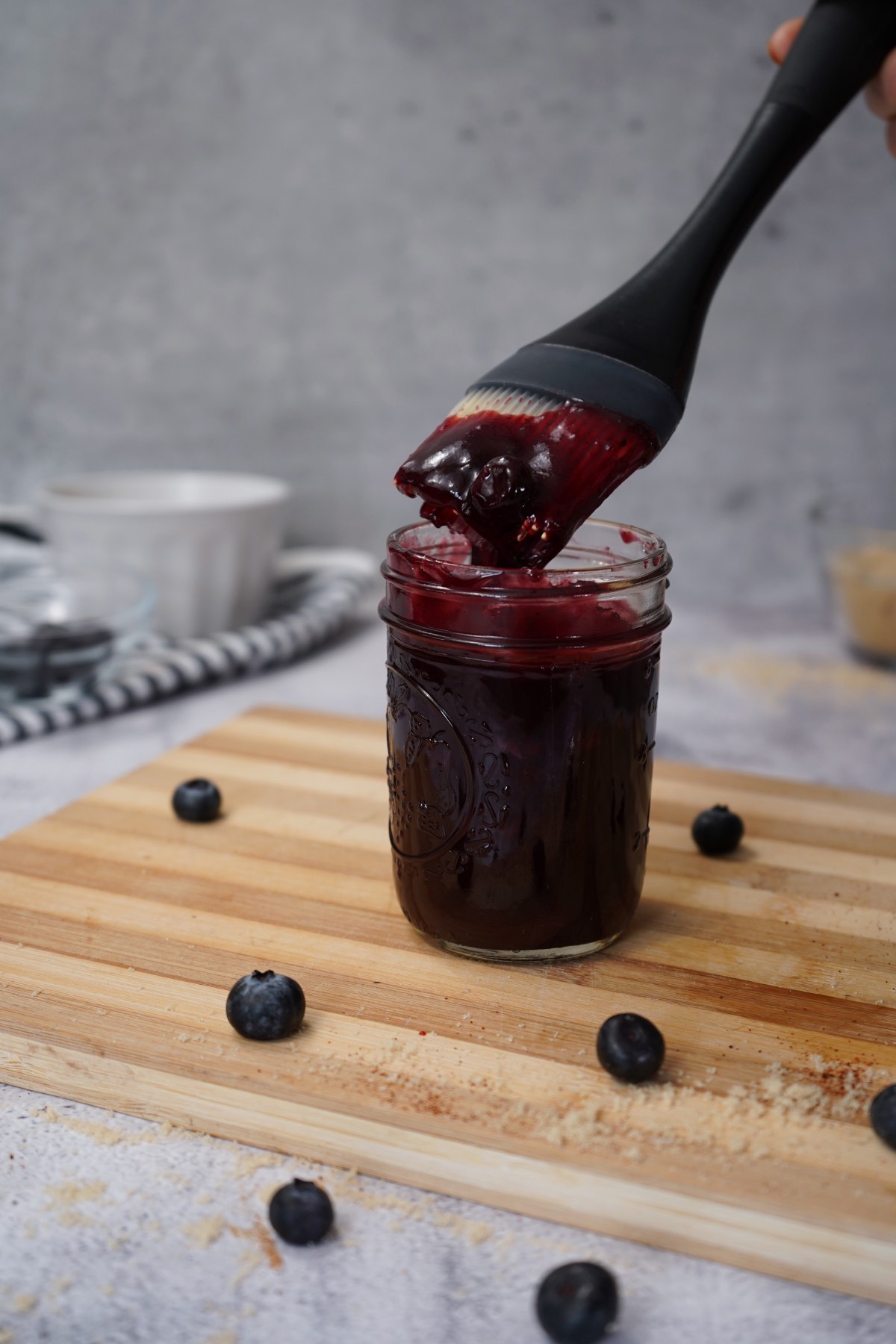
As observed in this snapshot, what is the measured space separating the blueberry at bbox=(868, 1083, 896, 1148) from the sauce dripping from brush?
484mm

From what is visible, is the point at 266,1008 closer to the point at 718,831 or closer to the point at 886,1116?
the point at 886,1116

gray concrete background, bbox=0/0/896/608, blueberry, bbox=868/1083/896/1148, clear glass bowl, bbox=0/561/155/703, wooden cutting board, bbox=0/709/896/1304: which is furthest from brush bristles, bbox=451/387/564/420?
gray concrete background, bbox=0/0/896/608

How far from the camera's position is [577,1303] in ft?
2.21

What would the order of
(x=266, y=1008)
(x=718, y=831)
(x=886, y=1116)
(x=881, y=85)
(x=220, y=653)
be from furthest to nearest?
(x=220, y=653) < (x=881, y=85) < (x=718, y=831) < (x=266, y=1008) < (x=886, y=1116)

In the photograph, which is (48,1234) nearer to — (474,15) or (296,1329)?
(296,1329)

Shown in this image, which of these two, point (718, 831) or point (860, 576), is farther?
point (860, 576)

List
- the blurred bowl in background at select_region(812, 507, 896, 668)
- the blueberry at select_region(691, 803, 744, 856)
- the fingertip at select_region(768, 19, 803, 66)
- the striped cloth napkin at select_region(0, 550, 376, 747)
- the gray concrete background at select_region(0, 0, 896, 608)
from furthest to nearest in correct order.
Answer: the gray concrete background at select_region(0, 0, 896, 608) < the blurred bowl in background at select_region(812, 507, 896, 668) < the striped cloth napkin at select_region(0, 550, 376, 747) < the fingertip at select_region(768, 19, 803, 66) < the blueberry at select_region(691, 803, 744, 856)

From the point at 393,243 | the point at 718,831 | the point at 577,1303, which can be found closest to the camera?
the point at 577,1303

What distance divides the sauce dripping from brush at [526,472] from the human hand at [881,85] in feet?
1.85

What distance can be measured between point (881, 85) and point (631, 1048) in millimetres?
1173

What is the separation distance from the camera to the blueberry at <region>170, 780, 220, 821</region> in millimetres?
1324

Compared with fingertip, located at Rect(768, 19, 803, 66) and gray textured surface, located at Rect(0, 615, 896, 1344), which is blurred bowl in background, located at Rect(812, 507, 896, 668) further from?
gray textured surface, located at Rect(0, 615, 896, 1344)


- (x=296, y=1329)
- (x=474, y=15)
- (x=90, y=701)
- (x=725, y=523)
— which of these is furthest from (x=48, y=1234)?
(x=474, y=15)

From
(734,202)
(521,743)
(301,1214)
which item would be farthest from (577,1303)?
(734,202)
